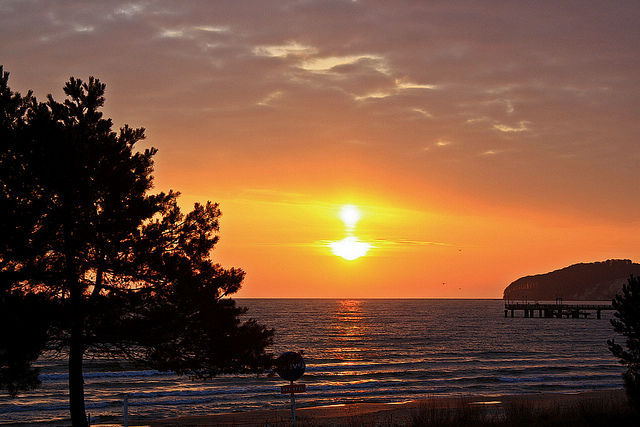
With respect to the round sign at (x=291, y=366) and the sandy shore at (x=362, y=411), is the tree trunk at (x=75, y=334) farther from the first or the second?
the sandy shore at (x=362, y=411)

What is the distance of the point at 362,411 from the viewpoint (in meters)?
28.8

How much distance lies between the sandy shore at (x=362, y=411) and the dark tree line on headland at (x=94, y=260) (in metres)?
9.30

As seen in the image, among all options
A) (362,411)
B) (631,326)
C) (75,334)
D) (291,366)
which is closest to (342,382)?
(362,411)

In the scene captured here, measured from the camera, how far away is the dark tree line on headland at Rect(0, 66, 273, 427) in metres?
14.8

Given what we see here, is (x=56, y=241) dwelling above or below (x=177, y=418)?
above

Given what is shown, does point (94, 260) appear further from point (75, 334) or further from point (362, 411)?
point (362, 411)

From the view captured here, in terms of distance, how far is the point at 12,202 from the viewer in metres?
14.6

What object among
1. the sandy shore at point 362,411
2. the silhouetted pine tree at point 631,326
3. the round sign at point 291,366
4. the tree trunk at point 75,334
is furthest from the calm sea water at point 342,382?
the silhouetted pine tree at point 631,326

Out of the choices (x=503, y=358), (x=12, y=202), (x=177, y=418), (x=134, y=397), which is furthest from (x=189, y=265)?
(x=503, y=358)

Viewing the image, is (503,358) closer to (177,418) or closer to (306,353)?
(306,353)

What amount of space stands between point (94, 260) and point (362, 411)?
17816 millimetres

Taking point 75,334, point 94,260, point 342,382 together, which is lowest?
point 342,382

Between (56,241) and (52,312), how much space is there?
1917mm

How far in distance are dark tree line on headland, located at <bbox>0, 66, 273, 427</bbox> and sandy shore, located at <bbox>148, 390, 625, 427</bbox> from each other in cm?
930
